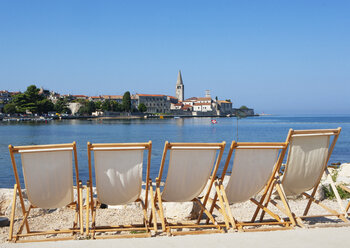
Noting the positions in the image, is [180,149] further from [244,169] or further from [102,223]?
→ [102,223]

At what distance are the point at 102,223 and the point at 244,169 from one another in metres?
1.75

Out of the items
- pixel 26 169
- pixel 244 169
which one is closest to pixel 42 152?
pixel 26 169

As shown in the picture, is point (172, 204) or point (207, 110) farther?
point (207, 110)

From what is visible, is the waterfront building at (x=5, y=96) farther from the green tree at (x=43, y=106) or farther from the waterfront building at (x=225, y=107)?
the waterfront building at (x=225, y=107)

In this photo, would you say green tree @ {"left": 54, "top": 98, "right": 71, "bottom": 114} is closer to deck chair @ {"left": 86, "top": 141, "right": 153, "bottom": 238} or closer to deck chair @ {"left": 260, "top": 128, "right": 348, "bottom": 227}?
deck chair @ {"left": 86, "top": 141, "right": 153, "bottom": 238}

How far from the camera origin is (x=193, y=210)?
4.27 meters

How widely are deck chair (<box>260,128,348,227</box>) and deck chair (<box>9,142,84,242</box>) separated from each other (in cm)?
178

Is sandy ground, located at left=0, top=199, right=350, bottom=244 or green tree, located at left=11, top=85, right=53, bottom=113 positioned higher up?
green tree, located at left=11, top=85, right=53, bottom=113

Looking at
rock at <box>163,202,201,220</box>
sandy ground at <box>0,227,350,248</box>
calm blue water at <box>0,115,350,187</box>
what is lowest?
calm blue water at <box>0,115,350,187</box>

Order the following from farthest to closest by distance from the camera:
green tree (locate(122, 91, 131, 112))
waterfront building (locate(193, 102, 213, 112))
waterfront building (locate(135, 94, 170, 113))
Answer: waterfront building (locate(193, 102, 213, 112)), waterfront building (locate(135, 94, 170, 113)), green tree (locate(122, 91, 131, 112))

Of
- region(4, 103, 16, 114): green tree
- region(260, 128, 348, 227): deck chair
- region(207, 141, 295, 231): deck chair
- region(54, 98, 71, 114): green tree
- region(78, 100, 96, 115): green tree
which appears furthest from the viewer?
region(78, 100, 96, 115): green tree

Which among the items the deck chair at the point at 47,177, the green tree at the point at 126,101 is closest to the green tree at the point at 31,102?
the green tree at the point at 126,101

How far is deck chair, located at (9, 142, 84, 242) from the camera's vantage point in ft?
9.34

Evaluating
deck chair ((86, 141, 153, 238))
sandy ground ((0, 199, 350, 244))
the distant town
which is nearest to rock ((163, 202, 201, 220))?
sandy ground ((0, 199, 350, 244))
